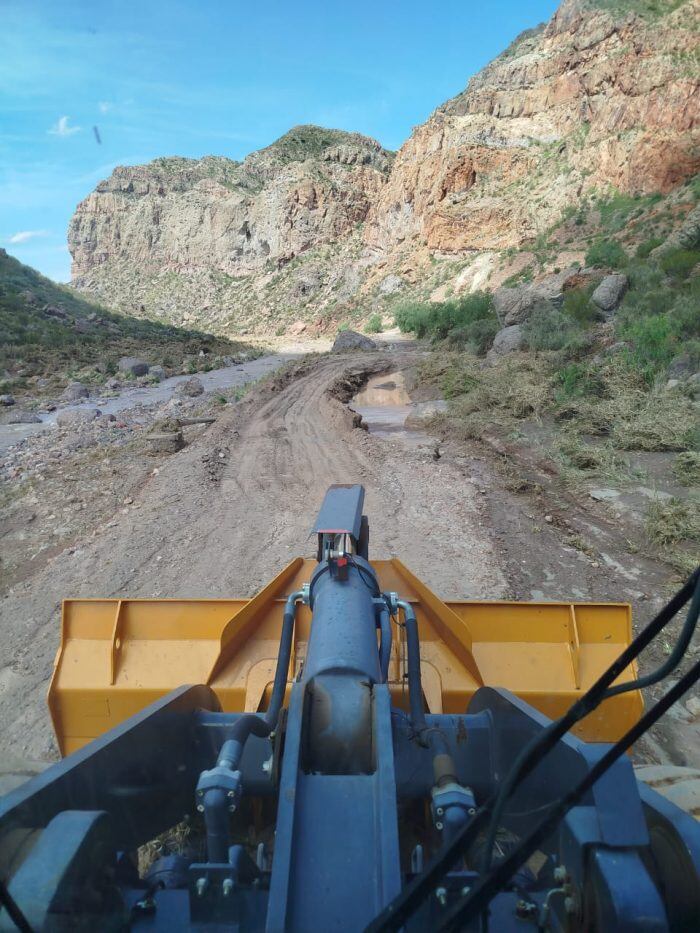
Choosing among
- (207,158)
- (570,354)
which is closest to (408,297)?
(570,354)

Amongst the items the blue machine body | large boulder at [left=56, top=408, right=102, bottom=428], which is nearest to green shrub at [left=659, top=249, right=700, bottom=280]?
large boulder at [left=56, top=408, right=102, bottom=428]

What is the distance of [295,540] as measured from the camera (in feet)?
23.7

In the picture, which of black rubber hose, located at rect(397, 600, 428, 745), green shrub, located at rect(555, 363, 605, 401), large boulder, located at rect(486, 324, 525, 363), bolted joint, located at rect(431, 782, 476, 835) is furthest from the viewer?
large boulder, located at rect(486, 324, 525, 363)

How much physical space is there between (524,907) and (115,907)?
1071 mm

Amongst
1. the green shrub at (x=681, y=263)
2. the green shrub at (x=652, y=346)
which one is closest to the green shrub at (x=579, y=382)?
the green shrub at (x=652, y=346)

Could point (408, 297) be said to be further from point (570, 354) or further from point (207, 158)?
point (207, 158)

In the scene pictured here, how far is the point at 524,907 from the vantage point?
61.1 inches

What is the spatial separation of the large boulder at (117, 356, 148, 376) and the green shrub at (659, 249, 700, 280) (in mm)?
19616

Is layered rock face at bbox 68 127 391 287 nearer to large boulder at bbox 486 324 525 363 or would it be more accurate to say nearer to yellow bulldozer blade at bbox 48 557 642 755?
large boulder at bbox 486 324 525 363

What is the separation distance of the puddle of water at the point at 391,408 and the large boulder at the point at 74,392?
9.15 m

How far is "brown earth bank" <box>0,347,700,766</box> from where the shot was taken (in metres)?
5.25

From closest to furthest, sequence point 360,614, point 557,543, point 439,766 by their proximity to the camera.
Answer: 1. point 439,766
2. point 360,614
3. point 557,543

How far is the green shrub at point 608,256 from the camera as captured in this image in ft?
80.0

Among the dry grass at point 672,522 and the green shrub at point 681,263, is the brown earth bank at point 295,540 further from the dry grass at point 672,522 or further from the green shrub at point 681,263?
the green shrub at point 681,263
